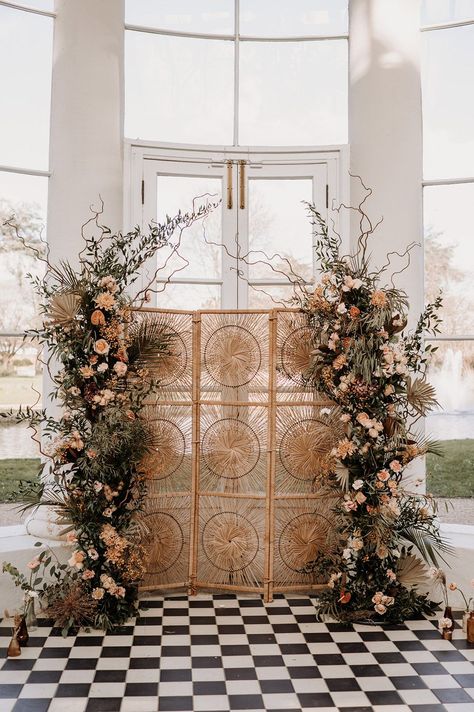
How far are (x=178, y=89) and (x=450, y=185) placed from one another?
1.96m

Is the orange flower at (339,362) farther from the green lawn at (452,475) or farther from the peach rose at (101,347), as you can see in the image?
the green lawn at (452,475)

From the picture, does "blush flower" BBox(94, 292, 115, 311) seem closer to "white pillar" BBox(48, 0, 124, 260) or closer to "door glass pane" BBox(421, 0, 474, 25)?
"white pillar" BBox(48, 0, 124, 260)

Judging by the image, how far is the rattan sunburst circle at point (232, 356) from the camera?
4.96 meters

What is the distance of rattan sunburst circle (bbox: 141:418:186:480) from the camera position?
15.9 ft

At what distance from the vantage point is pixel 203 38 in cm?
540

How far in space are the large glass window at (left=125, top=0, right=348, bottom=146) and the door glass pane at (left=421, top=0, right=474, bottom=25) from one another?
0.54 meters

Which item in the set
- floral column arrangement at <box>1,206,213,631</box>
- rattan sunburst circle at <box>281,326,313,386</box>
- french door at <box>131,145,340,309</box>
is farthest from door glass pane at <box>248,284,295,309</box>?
floral column arrangement at <box>1,206,213,631</box>

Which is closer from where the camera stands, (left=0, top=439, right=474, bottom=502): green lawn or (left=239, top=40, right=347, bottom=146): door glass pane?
(left=239, top=40, right=347, bottom=146): door glass pane

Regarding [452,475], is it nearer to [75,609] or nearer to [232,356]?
[232,356]

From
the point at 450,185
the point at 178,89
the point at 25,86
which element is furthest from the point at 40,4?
the point at 450,185

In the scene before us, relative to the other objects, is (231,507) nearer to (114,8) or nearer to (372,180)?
(372,180)

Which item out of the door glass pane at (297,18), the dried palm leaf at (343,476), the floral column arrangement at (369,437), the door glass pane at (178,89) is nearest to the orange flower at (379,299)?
the floral column arrangement at (369,437)

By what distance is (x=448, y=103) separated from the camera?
18.5ft

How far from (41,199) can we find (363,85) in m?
2.72
